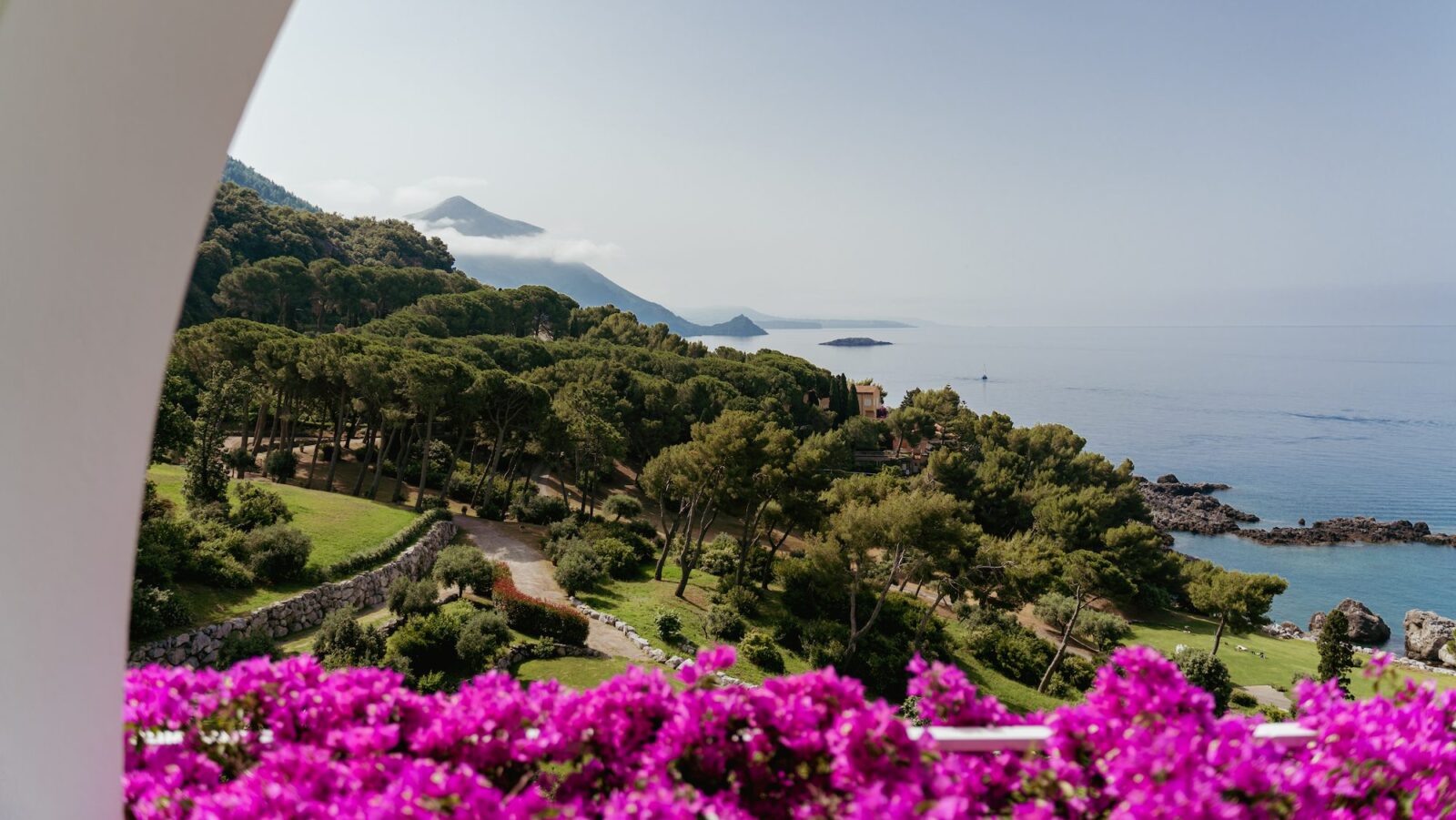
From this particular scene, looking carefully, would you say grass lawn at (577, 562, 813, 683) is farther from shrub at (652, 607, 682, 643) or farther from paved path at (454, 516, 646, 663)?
paved path at (454, 516, 646, 663)

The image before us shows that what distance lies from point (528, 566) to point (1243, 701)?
1624 centimetres

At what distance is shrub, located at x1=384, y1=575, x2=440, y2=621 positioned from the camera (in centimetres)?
1132

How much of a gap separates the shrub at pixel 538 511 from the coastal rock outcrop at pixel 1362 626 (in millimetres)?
26315

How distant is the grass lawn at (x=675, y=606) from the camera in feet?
41.5

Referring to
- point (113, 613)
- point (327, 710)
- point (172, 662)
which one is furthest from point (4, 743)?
point (172, 662)

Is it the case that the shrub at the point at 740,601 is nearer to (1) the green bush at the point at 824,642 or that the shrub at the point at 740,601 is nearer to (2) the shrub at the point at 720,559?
(1) the green bush at the point at 824,642

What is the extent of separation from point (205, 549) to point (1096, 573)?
17381 mm

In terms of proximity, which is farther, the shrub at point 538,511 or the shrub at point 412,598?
the shrub at point 538,511

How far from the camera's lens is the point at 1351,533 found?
121ft

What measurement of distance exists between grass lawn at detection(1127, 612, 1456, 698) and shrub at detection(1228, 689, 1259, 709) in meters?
1.77

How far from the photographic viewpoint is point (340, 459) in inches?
867

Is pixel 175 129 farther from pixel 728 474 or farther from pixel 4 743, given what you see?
pixel 728 474

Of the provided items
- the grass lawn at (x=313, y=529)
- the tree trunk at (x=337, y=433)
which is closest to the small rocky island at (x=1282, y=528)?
the grass lawn at (x=313, y=529)

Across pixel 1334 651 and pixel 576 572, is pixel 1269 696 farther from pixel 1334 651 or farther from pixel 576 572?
pixel 576 572
